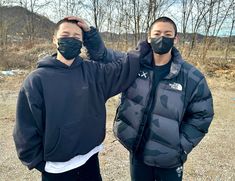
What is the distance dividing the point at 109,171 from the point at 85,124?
83.9 inches

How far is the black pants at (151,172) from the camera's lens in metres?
2.11

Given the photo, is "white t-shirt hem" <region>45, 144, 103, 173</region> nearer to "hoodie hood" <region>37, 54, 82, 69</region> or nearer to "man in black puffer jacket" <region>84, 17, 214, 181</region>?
"man in black puffer jacket" <region>84, 17, 214, 181</region>

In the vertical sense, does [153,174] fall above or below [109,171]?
above

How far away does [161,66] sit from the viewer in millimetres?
2076

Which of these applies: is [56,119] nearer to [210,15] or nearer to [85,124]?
[85,124]

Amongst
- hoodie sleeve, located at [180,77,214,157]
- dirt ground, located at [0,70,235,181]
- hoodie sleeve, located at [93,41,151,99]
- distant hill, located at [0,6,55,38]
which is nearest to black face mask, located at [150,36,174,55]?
hoodie sleeve, located at [93,41,151,99]

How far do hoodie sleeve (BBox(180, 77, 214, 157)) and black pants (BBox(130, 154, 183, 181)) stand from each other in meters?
0.18

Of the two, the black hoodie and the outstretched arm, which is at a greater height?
the outstretched arm

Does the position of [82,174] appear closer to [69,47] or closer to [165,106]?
[165,106]

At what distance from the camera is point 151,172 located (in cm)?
221

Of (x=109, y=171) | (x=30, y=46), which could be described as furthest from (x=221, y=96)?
(x=30, y=46)

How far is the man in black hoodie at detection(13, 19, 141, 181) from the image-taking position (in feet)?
5.83

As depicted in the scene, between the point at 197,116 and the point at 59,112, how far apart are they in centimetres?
95

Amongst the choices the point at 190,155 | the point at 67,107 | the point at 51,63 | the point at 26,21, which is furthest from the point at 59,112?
the point at 26,21
